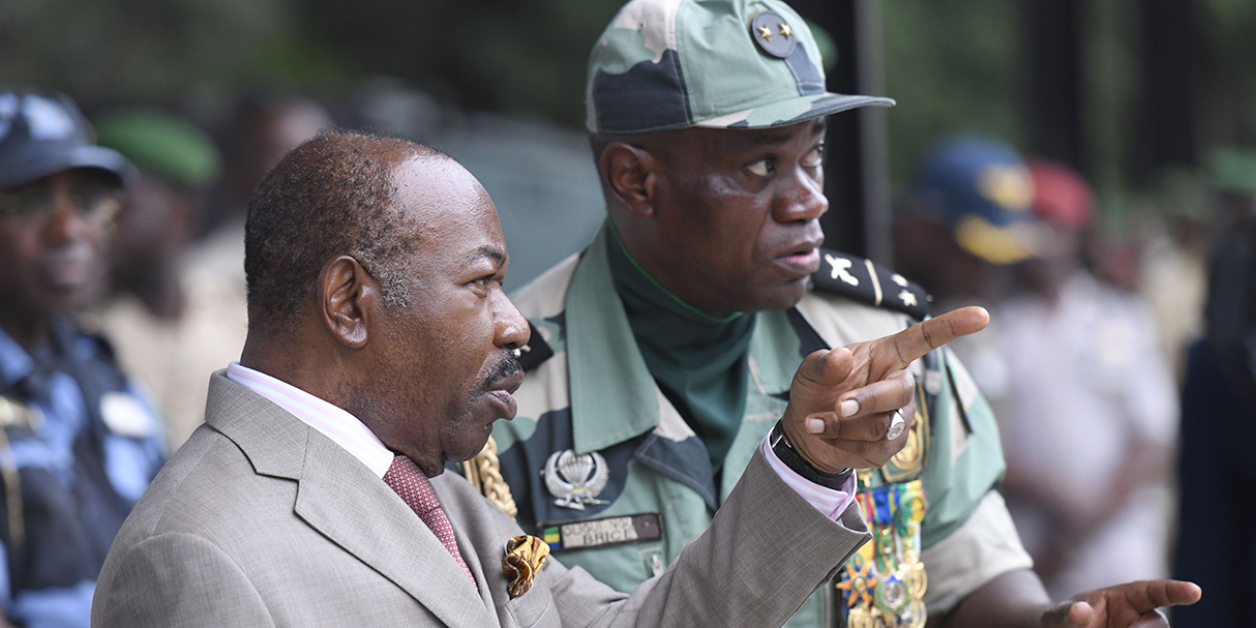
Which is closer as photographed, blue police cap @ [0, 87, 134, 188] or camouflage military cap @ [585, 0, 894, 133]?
camouflage military cap @ [585, 0, 894, 133]

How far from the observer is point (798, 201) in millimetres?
2512

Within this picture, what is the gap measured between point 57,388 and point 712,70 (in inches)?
98.7

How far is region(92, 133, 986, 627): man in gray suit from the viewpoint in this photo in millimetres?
1742

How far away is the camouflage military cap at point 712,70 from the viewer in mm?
2469

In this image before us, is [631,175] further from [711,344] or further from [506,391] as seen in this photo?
[506,391]

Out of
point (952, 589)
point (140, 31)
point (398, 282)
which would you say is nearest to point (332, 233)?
point (398, 282)

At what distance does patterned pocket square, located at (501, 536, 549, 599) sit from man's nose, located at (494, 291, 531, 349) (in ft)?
1.16

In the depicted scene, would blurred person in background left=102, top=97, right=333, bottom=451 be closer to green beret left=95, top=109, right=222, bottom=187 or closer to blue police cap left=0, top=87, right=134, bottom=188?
green beret left=95, top=109, right=222, bottom=187

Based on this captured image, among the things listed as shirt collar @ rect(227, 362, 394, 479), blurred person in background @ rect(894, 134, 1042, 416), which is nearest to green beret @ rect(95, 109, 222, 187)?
blurred person in background @ rect(894, 134, 1042, 416)

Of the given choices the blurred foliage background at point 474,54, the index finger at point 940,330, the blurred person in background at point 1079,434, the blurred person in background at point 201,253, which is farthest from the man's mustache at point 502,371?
the blurred foliage background at point 474,54

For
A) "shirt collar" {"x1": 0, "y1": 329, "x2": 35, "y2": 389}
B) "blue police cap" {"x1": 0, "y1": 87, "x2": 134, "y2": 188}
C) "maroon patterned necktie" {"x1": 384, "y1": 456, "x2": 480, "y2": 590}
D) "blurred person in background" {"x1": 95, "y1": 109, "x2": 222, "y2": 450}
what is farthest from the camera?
"blurred person in background" {"x1": 95, "y1": 109, "x2": 222, "y2": 450}

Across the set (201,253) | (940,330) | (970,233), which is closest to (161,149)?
(201,253)

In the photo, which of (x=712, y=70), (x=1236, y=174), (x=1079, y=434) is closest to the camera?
(x=712, y=70)

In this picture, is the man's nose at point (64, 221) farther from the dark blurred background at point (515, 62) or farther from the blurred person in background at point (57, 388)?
the dark blurred background at point (515, 62)
